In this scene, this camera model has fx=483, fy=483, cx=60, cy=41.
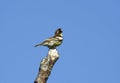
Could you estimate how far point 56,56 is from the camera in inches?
639

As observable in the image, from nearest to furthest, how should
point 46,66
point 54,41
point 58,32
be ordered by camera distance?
point 46,66 < point 54,41 < point 58,32

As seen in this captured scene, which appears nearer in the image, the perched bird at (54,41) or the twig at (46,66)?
the twig at (46,66)

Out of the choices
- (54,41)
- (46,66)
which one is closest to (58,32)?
(54,41)

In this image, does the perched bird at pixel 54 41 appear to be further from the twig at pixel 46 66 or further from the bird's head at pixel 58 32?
the twig at pixel 46 66

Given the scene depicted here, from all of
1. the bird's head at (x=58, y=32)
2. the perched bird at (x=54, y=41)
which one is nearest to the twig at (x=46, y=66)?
the perched bird at (x=54, y=41)

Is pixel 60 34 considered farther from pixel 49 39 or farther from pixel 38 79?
pixel 38 79

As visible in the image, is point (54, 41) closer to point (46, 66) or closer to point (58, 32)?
point (58, 32)

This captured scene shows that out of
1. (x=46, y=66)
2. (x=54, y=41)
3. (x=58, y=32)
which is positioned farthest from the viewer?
(x=58, y=32)

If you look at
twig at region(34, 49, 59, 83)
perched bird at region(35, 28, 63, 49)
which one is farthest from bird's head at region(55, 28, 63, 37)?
twig at region(34, 49, 59, 83)

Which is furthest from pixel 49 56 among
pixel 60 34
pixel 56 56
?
pixel 60 34

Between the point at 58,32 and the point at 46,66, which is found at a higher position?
the point at 58,32

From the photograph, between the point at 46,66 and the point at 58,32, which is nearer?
the point at 46,66

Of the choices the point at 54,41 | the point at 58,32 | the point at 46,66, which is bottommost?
the point at 46,66

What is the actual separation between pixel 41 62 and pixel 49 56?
376 mm
